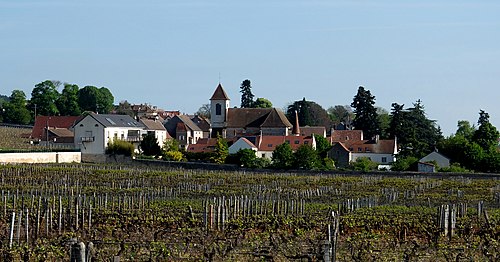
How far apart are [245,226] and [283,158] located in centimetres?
4360

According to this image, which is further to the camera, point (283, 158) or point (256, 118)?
point (256, 118)

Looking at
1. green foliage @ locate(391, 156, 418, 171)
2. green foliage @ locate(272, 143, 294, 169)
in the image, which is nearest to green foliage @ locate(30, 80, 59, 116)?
green foliage @ locate(272, 143, 294, 169)

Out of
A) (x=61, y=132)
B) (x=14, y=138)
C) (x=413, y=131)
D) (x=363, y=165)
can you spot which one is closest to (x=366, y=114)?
(x=413, y=131)

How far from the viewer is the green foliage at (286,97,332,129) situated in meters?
114

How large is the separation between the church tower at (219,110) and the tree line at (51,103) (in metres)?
25.4

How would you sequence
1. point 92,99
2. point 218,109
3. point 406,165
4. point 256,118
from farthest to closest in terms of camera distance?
point 92,99 → point 218,109 → point 256,118 → point 406,165

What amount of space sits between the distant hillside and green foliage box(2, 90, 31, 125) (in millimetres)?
9088

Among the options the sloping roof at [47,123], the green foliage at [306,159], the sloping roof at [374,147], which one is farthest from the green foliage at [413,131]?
the sloping roof at [47,123]

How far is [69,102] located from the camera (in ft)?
377

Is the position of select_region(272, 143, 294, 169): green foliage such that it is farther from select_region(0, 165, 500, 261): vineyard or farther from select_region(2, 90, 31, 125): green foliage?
select_region(2, 90, 31, 125): green foliage

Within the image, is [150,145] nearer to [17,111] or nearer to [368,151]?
[368,151]

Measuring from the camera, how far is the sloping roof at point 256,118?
92.2 meters

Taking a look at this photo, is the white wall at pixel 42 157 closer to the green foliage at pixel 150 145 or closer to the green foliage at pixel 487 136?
the green foliage at pixel 150 145

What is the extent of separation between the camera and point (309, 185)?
5162cm
